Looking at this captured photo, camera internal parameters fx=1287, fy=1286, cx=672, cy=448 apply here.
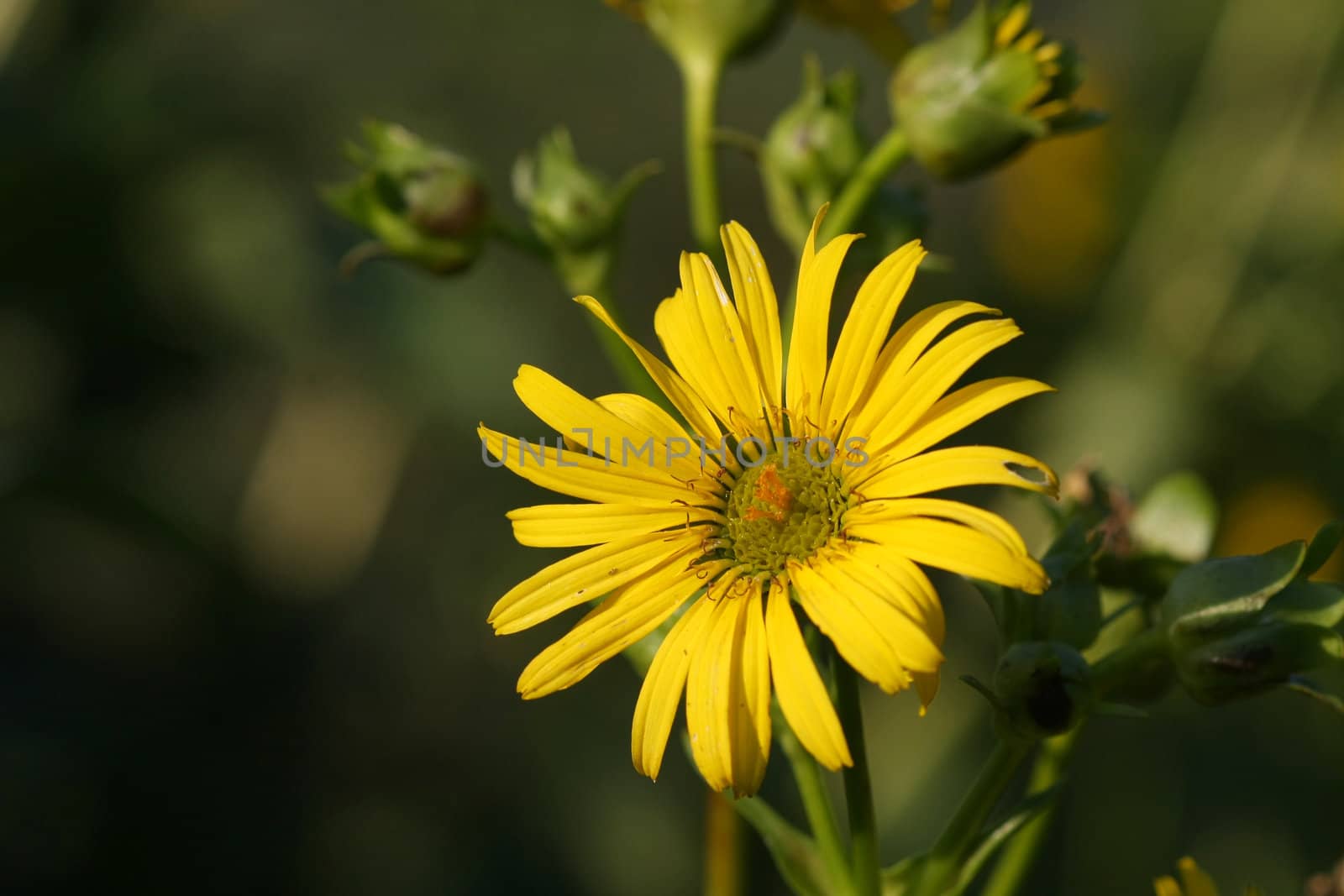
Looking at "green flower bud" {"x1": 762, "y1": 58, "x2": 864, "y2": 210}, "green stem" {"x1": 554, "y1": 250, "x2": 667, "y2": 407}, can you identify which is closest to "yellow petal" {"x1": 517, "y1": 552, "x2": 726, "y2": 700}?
"green stem" {"x1": 554, "y1": 250, "x2": 667, "y2": 407}

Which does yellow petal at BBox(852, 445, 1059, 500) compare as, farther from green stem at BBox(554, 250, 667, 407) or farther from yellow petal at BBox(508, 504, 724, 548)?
green stem at BBox(554, 250, 667, 407)

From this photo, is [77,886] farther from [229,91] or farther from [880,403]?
[880,403]

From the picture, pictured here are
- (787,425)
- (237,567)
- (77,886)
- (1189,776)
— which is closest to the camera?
(787,425)

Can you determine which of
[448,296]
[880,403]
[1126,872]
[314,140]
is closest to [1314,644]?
[880,403]

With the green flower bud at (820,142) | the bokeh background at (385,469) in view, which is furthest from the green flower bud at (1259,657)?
the bokeh background at (385,469)

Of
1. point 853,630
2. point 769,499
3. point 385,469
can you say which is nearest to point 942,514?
point 853,630

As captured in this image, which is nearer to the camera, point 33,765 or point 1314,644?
point 1314,644

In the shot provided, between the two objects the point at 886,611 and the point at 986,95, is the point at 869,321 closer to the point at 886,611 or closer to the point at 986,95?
the point at 886,611
